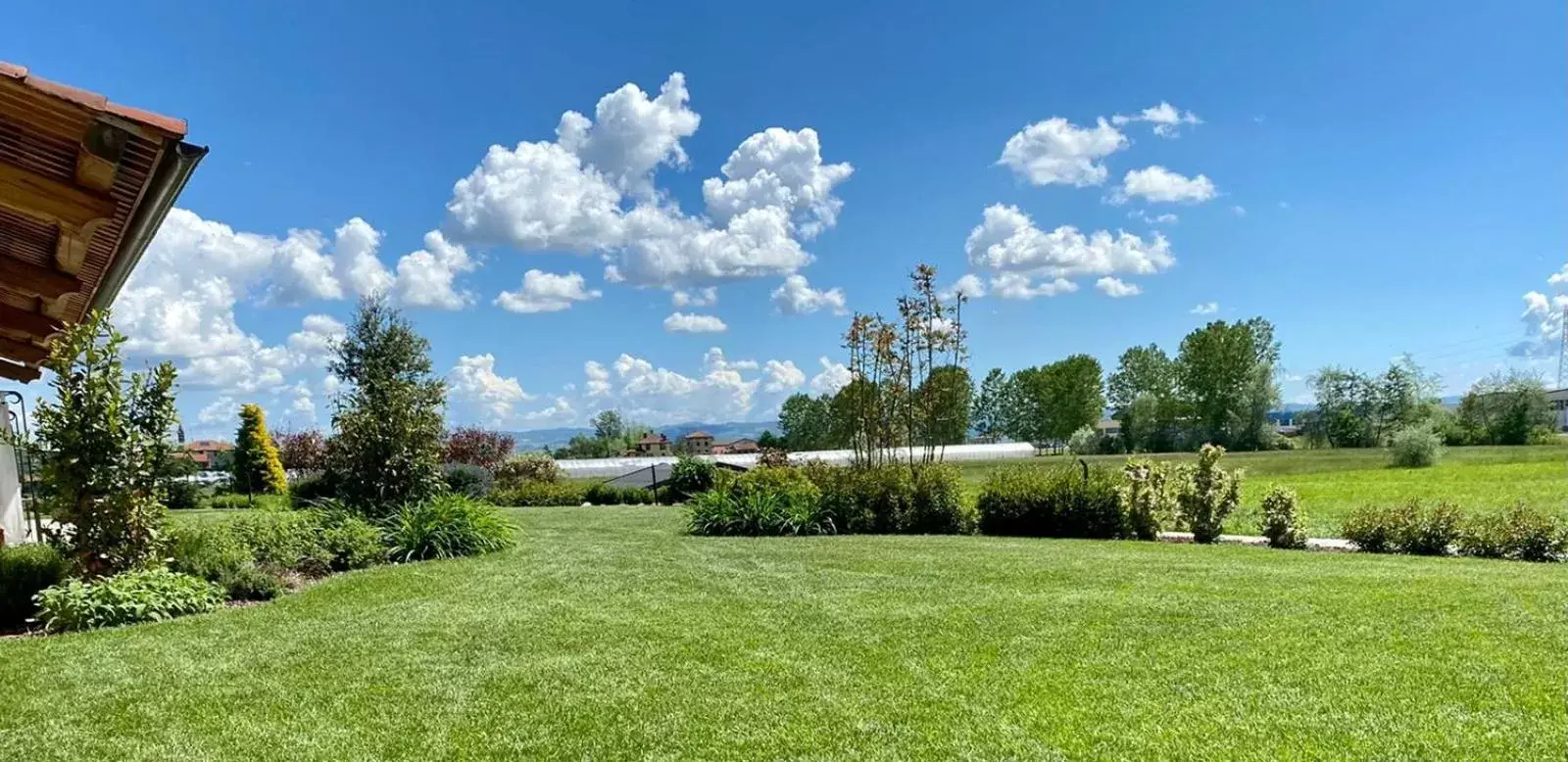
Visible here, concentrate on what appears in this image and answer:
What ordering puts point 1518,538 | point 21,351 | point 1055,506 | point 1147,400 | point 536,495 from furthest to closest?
point 1147,400, point 536,495, point 1055,506, point 1518,538, point 21,351

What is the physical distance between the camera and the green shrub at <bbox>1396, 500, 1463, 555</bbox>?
9.90 meters

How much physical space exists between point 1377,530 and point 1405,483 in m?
12.5

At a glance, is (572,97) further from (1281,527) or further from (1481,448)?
(1481,448)

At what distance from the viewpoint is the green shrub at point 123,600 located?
239 inches

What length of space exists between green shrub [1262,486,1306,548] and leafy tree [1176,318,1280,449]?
46035 mm

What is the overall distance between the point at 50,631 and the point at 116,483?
4.19 ft

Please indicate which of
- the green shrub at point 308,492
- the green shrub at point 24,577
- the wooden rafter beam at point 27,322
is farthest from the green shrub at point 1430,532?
the green shrub at point 308,492

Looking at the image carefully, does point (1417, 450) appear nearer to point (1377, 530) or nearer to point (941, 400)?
point (941, 400)

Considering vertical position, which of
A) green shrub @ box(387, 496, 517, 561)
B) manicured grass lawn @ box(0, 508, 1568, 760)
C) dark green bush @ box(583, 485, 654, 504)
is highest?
green shrub @ box(387, 496, 517, 561)

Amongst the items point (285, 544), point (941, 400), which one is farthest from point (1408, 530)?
point (285, 544)

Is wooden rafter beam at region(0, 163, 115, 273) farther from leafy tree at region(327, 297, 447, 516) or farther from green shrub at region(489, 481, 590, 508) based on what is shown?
green shrub at region(489, 481, 590, 508)

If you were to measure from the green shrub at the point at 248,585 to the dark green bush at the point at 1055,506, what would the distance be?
880 cm

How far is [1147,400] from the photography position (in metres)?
60.4

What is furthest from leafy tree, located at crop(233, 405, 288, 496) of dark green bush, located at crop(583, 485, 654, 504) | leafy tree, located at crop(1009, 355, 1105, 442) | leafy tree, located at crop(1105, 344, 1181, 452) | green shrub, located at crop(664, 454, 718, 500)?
leafy tree, located at crop(1009, 355, 1105, 442)
